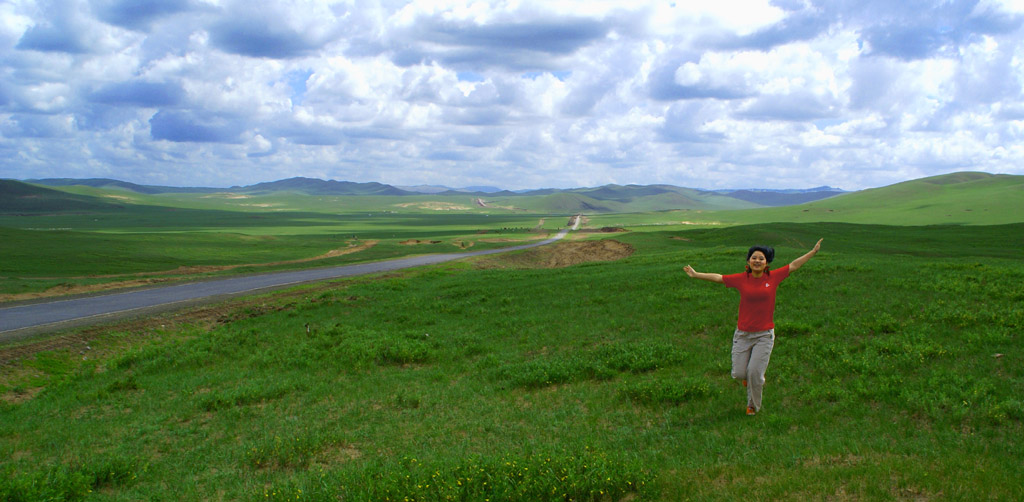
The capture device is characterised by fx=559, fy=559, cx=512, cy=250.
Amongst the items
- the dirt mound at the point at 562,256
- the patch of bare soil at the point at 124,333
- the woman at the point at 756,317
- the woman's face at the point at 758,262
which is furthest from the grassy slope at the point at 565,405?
the dirt mound at the point at 562,256

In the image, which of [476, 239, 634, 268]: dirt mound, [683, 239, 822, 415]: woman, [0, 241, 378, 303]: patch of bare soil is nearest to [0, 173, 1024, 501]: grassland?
[683, 239, 822, 415]: woman

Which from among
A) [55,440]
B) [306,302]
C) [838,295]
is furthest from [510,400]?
[306,302]

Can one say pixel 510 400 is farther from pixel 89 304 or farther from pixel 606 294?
pixel 89 304

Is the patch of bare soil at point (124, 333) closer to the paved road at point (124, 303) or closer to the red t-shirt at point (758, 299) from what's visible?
the paved road at point (124, 303)

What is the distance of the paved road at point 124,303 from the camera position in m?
24.2

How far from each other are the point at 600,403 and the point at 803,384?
13.3 ft

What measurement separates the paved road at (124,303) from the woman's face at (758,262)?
84.8 feet

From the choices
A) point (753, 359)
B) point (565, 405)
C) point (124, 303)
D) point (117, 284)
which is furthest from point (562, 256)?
point (753, 359)

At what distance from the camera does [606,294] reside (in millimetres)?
24719

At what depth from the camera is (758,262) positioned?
958cm

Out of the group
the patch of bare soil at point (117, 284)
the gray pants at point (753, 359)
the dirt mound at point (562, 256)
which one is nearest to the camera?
the gray pants at point (753, 359)

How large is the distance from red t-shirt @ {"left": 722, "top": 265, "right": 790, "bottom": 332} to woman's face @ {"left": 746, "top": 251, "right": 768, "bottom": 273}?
6.5 inches

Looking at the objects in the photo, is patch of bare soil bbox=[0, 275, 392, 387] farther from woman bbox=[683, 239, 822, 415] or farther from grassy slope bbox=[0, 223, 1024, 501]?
woman bbox=[683, 239, 822, 415]

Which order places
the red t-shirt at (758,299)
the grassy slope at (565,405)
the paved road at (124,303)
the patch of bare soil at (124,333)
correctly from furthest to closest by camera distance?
the paved road at (124,303)
the patch of bare soil at (124,333)
the red t-shirt at (758,299)
the grassy slope at (565,405)
